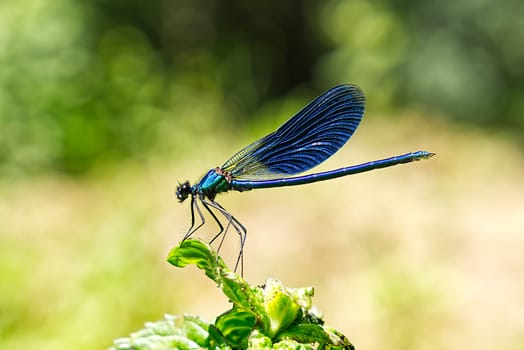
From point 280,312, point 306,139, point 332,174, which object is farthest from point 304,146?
point 280,312

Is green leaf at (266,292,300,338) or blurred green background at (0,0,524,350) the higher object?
blurred green background at (0,0,524,350)

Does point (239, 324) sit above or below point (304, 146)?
below

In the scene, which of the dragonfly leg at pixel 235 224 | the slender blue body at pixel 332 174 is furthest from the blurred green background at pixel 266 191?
the dragonfly leg at pixel 235 224

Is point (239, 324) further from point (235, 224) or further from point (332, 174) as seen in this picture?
point (332, 174)

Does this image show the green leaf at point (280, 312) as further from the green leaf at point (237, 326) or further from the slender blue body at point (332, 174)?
the slender blue body at point (332, 174)

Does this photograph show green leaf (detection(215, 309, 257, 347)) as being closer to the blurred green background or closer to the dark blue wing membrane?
the dark blue wing membrane

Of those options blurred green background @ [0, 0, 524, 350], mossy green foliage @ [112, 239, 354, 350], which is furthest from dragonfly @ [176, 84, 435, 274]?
blurred green background @ [0, 0, 524, 350]
